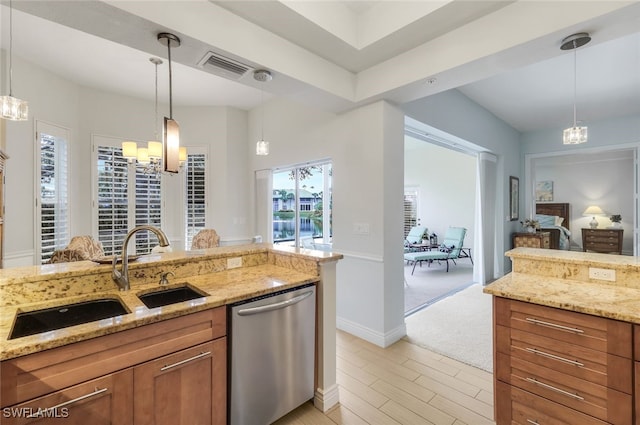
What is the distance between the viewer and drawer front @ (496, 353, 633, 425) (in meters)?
1.40

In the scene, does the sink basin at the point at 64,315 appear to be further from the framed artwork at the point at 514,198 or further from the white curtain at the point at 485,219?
the framed artwork at the point at 514,198

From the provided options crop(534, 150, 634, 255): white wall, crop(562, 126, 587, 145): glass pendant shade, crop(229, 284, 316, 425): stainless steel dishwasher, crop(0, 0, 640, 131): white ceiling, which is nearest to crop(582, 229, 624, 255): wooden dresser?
crop(534, 150, 634, 255): white wall

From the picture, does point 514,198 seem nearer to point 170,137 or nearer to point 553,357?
point 553,357

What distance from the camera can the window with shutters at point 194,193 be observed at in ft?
17.0

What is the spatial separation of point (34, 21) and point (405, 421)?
4775mm

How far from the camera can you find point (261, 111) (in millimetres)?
5145

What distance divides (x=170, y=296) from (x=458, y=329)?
315cm

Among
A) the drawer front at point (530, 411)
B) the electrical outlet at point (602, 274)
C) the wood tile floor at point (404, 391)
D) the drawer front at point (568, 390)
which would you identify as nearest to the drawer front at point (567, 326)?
the drawer front at point (568, 390)

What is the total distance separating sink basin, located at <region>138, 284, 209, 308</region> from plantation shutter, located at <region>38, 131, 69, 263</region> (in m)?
2.88

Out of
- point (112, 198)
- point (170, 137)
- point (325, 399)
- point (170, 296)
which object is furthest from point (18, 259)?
point (325, 399)

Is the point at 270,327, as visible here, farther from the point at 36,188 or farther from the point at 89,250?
the point at 36,188

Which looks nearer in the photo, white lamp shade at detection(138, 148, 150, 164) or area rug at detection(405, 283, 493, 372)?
area rug at detection(405, 283, 493, 372)

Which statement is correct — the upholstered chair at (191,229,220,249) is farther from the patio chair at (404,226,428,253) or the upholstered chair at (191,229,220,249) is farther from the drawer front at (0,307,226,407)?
the patio chair at (404,226,428,253)

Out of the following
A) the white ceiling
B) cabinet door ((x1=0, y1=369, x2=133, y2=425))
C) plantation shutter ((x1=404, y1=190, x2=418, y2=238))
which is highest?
the white ceiling
